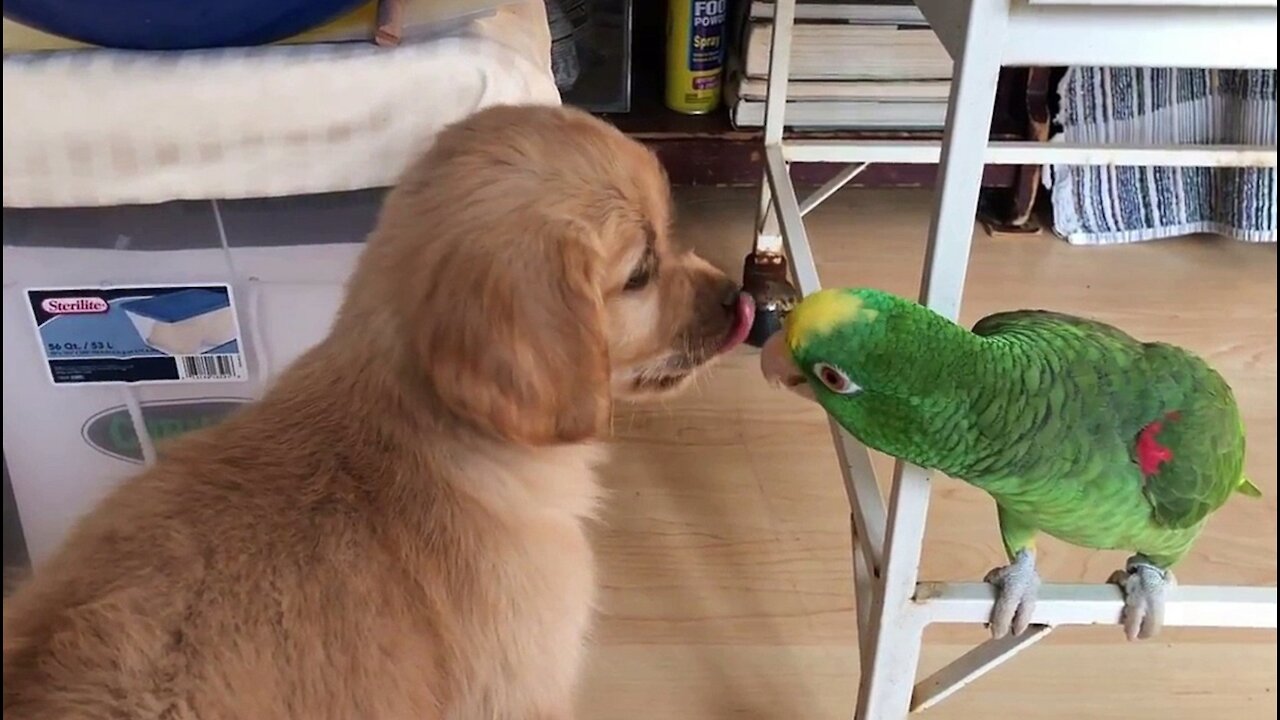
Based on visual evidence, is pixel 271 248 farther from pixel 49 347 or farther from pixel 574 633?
pixel 574 633

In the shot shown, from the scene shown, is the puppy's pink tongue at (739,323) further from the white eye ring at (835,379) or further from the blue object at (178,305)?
the blue object at (178,305)

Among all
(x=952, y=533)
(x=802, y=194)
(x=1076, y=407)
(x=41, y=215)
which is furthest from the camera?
(x=802, y=194)

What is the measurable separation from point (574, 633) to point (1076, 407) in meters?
0.36

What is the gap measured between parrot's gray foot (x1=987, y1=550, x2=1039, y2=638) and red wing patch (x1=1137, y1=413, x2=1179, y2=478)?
0.43 feet

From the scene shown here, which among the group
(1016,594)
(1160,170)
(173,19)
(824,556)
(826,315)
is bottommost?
(824,556)

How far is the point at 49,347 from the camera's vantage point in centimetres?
95

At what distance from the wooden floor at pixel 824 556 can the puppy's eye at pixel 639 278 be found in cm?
39

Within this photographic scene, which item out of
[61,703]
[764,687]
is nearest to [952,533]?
[764,687]

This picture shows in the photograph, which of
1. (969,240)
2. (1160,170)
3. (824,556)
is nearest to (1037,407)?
(969,240)

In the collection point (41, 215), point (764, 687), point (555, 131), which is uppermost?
point (555, 131)

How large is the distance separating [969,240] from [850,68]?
0.82m

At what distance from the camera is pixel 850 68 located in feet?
4.81

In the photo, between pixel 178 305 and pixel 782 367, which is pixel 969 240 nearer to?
pixel 782 367

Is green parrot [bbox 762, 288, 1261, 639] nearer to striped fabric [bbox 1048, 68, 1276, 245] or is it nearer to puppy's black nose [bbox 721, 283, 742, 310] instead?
puppy's black nose [bbox 721, 283, 742, 310]
